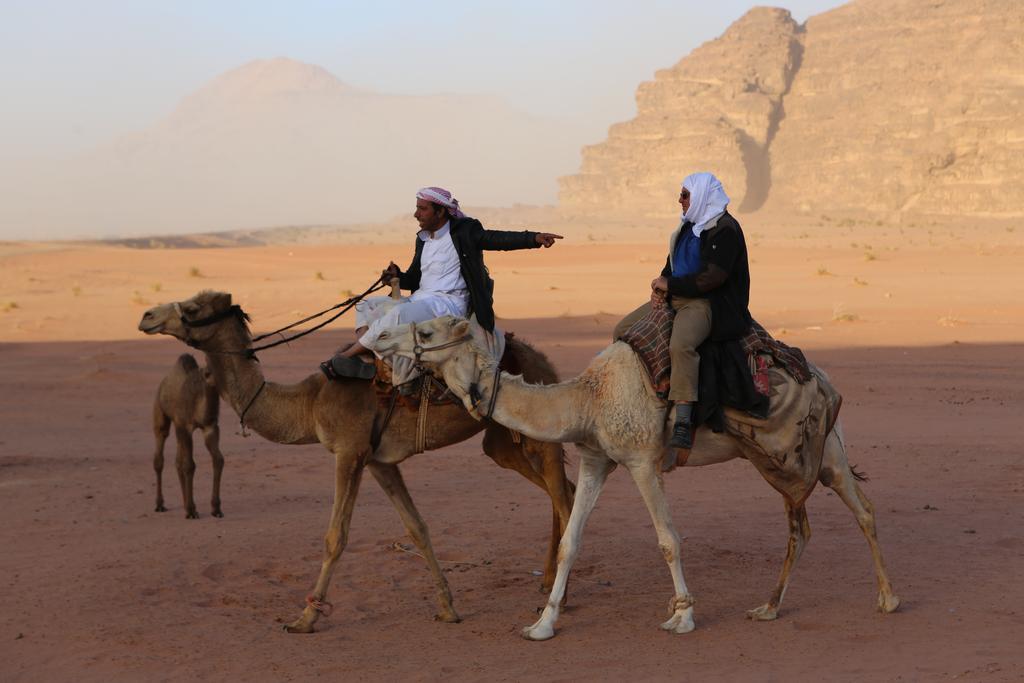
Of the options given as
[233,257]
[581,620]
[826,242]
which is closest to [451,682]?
[581,620]

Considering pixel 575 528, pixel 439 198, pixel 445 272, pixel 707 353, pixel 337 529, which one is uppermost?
pixel 439 198

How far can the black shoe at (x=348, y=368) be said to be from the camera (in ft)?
24.4

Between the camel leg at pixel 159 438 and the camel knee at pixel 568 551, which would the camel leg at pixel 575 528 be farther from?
the camel leg at pixel 159 438

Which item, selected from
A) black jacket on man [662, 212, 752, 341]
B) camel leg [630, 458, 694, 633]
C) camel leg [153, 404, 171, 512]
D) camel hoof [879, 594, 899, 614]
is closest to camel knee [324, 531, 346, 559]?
camel leg [630, 458, 694, 633]

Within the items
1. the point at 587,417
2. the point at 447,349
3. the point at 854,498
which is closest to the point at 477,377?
the point at 447,349

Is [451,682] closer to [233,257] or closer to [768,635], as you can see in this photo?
[768,635]

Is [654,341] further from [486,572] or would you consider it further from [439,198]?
[486,572]

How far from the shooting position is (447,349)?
6734 millimetres

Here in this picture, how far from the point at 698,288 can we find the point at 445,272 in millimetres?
1692

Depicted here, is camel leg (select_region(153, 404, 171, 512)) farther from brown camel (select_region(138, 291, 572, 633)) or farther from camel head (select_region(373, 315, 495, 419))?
camel head (select_region(373, 315, 495, 419))

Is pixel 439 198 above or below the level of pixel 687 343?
above

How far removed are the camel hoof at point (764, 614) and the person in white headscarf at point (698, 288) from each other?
113 cm

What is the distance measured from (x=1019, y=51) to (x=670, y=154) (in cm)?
3654

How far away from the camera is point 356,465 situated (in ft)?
24.7
